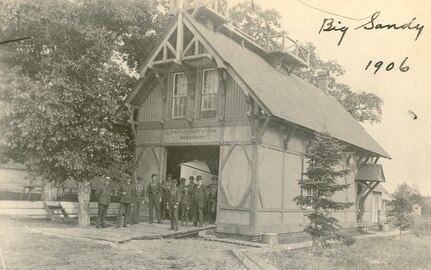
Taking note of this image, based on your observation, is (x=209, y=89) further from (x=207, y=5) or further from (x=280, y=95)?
(x=207, y=5)

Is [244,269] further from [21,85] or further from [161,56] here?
[161,56]

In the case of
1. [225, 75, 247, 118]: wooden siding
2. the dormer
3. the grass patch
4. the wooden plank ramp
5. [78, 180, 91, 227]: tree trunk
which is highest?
the dormer

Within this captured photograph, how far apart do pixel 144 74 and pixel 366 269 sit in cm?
1151

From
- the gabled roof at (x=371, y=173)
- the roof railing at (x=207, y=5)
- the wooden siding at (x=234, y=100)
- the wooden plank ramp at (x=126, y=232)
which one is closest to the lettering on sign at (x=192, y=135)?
the wooden siding at (x=234, y=100)

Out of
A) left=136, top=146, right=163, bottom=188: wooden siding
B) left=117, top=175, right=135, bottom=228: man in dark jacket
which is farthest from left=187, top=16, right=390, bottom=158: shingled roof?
left=117, top=175, right=135, bottom=228: man in dark jacket

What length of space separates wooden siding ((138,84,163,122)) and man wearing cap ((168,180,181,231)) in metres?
3.53

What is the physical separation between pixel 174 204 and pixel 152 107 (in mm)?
4943

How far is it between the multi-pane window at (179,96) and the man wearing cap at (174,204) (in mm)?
3192

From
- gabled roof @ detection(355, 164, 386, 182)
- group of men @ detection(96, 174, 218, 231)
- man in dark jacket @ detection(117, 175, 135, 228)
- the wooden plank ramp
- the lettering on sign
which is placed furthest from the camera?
gabled roof @ detection(355, 164, 386, 182)

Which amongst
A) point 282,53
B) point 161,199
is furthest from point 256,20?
point 161,199

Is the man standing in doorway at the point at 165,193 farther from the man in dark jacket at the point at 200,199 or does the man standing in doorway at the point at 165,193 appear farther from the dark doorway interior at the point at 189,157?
the dark doorway interior at the point at 189,157

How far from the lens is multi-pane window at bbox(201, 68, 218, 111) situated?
17078 millimetres

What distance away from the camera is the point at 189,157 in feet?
71.8

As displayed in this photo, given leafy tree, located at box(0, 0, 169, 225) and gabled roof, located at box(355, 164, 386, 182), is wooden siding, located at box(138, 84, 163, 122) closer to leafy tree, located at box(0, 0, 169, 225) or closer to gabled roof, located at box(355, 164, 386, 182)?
leafy tree, located at box(0, 0, 169, 225)
